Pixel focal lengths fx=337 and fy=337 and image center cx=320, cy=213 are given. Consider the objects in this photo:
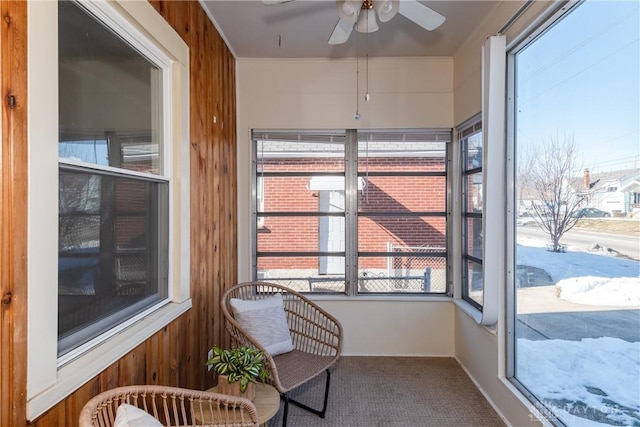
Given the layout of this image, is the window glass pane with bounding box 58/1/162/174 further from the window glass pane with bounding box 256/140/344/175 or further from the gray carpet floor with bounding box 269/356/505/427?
the gray carpet floor with bounding box 269/356/505/427

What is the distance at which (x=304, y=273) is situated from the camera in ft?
10.6

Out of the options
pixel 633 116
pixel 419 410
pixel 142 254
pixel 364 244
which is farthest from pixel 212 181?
pixel 633 116

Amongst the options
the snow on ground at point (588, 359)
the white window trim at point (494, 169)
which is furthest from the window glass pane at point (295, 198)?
the snow on ground at point (588, 359)

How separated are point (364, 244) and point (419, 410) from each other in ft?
4.65

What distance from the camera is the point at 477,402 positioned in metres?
2.36

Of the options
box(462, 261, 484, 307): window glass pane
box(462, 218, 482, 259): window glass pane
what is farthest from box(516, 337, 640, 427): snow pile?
box(462, 218, 482, 259): window glass pane

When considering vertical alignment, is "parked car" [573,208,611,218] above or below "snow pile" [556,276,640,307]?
above

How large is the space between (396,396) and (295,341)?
2.73 ft

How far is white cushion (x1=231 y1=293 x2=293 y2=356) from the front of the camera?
7.33 ft

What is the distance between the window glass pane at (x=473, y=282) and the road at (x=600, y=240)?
0.88 m

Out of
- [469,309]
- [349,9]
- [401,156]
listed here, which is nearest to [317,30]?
[349,9]

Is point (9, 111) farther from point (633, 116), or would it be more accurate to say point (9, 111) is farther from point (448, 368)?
point (448, 368)

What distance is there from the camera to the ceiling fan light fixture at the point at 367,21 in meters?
1.79

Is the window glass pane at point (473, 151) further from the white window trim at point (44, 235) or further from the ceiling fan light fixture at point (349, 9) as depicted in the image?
the white window trim at point (44, 235)
